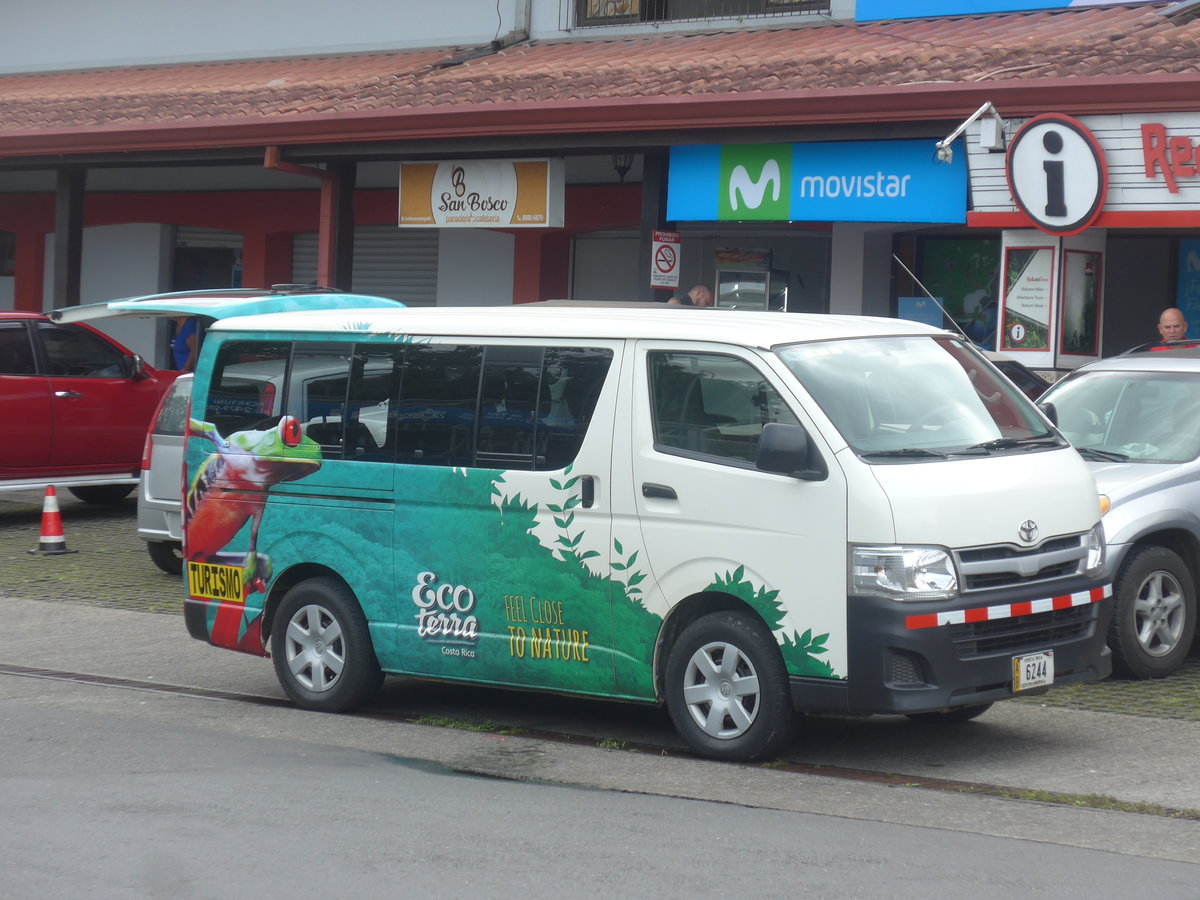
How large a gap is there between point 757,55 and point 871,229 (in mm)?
2260

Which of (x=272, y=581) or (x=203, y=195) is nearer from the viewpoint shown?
(x=272, y=581)

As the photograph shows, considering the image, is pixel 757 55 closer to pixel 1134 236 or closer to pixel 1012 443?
pixel 1134 236

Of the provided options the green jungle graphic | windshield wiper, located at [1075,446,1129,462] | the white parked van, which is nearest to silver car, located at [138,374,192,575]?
the white parked van

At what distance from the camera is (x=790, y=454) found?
6.50 meters

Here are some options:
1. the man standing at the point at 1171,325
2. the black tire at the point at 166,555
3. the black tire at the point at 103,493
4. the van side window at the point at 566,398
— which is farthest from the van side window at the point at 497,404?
the black tire at the point at 103,493

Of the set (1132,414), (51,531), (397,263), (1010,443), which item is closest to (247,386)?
(1010,443)

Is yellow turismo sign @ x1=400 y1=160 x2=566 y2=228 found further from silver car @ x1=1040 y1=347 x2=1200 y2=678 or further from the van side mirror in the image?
the van side mirror

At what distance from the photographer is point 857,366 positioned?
7012mm

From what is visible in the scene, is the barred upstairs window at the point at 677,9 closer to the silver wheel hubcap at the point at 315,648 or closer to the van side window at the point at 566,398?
the van side window at the point at 566,398

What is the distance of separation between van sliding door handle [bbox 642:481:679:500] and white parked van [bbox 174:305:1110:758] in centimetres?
1

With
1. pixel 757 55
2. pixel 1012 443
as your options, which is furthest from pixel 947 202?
pixel 1012 443

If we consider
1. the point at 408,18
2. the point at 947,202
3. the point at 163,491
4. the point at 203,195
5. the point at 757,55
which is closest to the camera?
the point at 163,491

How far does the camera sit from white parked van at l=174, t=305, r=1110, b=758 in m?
6.50

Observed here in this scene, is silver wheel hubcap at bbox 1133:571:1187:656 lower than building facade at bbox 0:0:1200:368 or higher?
lower
